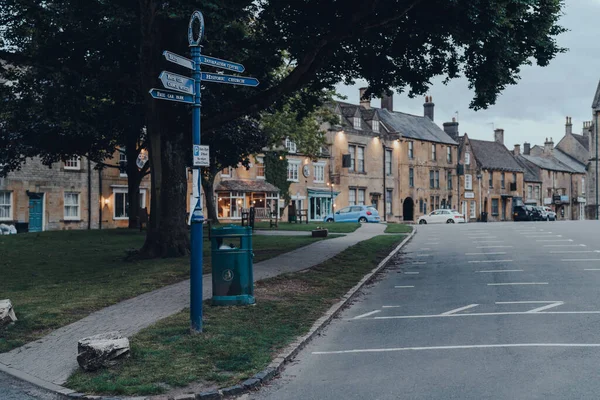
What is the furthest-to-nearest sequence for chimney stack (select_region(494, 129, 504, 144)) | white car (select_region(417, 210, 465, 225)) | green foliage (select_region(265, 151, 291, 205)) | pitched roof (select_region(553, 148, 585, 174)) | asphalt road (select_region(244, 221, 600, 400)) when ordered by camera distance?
pitched roof (select_region(553, 148, 585, 174)) < chimney stack (select_region(494, 129, 504, 144)) < white car (select_region(417, 210, 465, 225)) < green foliage (select_region(265, 151, 291, 205)) < asphalt road (select_region(244, 221, 600, 400))

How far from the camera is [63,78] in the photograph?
20.1 metres

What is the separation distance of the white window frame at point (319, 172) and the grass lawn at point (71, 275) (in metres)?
30.5

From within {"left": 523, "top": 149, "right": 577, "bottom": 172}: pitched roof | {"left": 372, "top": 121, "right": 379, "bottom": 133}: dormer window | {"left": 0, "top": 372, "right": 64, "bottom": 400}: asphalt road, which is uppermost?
{"left": 372, "top": 121, "right": 379, "bottom": 133}: dormer window

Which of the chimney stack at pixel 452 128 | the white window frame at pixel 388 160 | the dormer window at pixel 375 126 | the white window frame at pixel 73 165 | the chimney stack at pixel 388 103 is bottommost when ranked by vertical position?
the white window frame at pixel 73 165

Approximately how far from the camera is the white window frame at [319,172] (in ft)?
192

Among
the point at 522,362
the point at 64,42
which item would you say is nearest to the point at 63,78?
the point at 64,42

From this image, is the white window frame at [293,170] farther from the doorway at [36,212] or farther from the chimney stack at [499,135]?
the chimney stack at [499,135]

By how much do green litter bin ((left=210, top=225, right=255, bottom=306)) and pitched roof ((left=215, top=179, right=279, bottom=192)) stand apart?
38.1 m

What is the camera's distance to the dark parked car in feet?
220

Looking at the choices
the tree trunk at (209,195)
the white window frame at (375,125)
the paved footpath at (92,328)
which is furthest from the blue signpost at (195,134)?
the white window frame at (375,125)

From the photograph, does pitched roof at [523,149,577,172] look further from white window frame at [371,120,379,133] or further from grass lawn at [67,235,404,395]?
grass lawn at [67,235,404,395]

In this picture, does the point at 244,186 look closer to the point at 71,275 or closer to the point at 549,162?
the point at 71,275

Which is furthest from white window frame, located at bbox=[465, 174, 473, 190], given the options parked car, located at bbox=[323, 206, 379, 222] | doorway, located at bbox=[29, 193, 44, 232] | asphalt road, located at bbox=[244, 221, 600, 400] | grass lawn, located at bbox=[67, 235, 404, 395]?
grass lawn, located at bbox=[67, 235, 404, 395]

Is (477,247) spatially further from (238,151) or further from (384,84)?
(238,151)
